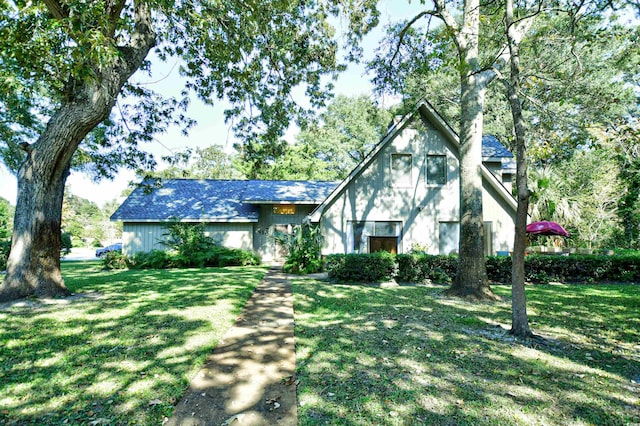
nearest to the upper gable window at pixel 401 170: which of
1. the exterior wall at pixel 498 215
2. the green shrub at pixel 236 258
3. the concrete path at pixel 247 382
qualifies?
the exterior wall at pixel 498 215

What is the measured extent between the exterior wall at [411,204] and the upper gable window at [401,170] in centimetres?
17

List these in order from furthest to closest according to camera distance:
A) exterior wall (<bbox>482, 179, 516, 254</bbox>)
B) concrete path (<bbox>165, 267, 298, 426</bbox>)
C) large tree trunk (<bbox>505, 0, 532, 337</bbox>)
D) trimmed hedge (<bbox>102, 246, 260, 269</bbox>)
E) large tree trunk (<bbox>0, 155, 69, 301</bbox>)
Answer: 1. trimmed hedge (<bbox>102, 246, 260, 269</bbox>)
2. exterior wall (<bbox>482, 179, 516, 254</bbox>)
3. large tree trunk (<bbox>0, 155, 69, 301</bbox>)
4. large tree trunk (<bbox>505, 0, 532, 337</bbox>)
5. concrete path (<bbox>165, 267, 298, 426</bbox>)

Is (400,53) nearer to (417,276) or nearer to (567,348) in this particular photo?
(417,276)

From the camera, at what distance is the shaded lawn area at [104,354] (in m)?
3.04

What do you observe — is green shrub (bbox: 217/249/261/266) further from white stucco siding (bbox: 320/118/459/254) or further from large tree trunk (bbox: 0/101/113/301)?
large tree trunk (bbox: 0/101/113/301)

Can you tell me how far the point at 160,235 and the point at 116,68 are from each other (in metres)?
12.6

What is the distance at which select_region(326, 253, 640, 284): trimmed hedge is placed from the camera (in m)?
11.2

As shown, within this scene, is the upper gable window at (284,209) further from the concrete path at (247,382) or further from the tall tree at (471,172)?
the concrete path at (247,382)

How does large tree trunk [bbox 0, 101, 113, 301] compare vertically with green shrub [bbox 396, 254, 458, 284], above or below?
above

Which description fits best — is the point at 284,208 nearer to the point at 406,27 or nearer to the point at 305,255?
the point at 305,255

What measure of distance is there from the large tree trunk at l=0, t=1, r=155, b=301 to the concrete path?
513cm

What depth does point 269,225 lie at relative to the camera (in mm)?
19078

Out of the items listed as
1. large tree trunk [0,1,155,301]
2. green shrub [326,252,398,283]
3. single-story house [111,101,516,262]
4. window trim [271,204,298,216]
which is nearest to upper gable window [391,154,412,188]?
single-story house [111,101,516,262]

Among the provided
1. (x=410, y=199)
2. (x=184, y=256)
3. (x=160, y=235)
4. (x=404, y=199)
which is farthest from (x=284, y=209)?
(x=410, y=199)
